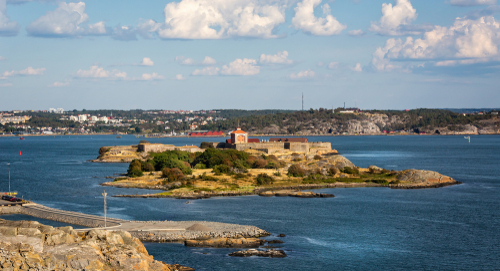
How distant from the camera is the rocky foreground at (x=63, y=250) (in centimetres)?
2531

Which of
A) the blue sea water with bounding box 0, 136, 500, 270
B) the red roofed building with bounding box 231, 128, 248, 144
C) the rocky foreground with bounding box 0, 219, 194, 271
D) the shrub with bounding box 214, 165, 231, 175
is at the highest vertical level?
the red roofed building with bounding box 231, 128, 248, 144

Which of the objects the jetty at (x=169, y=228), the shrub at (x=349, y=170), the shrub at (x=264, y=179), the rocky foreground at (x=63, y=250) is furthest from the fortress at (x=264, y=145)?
the rocky foreground at (x=63, y=250)

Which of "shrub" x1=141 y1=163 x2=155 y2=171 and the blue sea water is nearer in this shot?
the blue sea water

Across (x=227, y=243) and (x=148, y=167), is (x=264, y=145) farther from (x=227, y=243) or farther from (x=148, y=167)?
(x=227, y=243)

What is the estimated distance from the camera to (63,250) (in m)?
26.9

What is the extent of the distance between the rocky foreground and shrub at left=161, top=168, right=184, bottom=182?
48.1 meters

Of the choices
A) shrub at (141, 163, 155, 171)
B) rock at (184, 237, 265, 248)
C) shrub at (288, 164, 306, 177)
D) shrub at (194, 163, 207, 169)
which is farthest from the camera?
shrub at (194, 163, 207, 169)

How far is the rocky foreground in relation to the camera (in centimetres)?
2531

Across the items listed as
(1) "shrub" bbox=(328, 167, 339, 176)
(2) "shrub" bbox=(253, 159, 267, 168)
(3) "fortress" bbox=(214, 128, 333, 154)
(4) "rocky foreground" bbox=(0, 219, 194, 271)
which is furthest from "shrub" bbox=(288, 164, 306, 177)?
(4) "rocky foreground" bbox=(0, 219, 194, 271)

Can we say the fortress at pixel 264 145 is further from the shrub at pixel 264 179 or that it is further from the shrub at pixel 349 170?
the shrub at pixel 264 179

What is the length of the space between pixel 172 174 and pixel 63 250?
5287 centimetres

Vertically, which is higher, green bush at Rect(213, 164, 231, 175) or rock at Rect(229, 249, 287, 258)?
green bush at Rect(213, 164, 231, 175)

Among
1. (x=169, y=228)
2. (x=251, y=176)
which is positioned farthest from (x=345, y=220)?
(x=251, y=176)

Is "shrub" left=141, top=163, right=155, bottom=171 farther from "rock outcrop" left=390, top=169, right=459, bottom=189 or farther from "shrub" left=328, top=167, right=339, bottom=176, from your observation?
"rock outcrop" left=390, top=169, right=459, bottom=189
